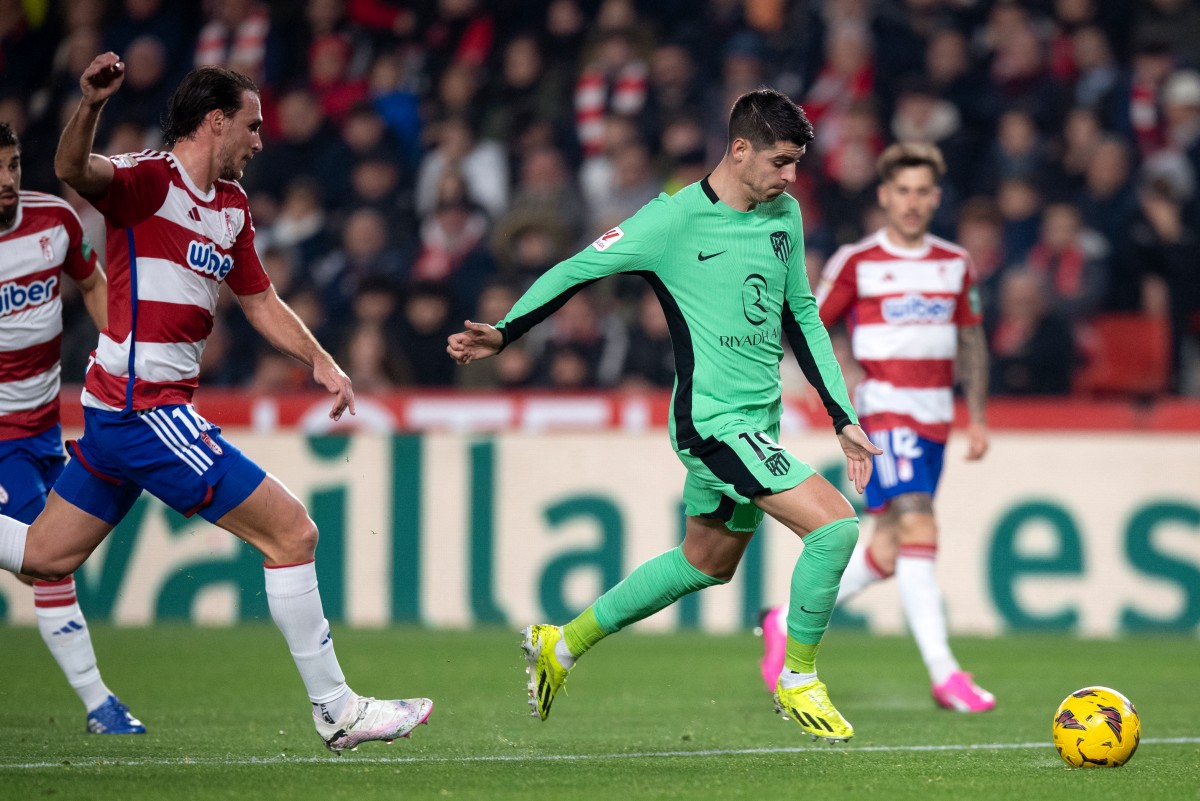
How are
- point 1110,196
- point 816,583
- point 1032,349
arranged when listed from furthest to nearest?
point 1110,196 < point 1032,349 < point 816,583

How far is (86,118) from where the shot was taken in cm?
501

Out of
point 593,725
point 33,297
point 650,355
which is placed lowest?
point 593,725

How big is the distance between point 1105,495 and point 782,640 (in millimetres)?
A: 3858

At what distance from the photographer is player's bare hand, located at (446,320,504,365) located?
552cm

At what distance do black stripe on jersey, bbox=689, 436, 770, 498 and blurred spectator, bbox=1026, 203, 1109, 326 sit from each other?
6.98 meters

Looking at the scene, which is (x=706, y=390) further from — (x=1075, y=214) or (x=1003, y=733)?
(x=1075, y=214)

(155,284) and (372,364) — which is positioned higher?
Answer: (155,284)

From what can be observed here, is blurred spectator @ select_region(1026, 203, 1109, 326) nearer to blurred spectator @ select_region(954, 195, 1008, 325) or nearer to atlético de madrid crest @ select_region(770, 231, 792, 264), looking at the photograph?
blurred spectator @ select_region(954, 195, 1008, 325)

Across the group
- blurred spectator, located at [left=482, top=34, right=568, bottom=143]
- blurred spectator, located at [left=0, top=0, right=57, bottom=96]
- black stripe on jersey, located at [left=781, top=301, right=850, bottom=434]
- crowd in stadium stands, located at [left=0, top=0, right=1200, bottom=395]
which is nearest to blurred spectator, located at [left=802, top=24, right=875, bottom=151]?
crowd in stadium stands, located at [left=0, top=0, right=1200, bottom=395]

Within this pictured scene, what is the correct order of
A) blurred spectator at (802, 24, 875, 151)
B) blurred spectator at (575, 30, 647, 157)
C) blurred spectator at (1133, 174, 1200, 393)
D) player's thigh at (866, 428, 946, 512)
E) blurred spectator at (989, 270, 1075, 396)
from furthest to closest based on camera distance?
1. blurred spectator at (575, 30, 647, 157)
2. blurred spectator at (802, 24, 875, 151)
3. blurred spectator at (1133, 174, 1200, 393)
4. blurred spectator at (989, 270, 1075, 396)
5. player's thigh at (866, 428, 946, 512)

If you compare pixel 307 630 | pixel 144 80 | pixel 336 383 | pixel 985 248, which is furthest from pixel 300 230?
pixel 307 630

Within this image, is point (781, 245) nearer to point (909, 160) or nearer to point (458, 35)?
point (909, 160)

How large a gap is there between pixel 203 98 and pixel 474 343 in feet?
3.98

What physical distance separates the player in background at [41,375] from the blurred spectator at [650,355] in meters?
6.02
